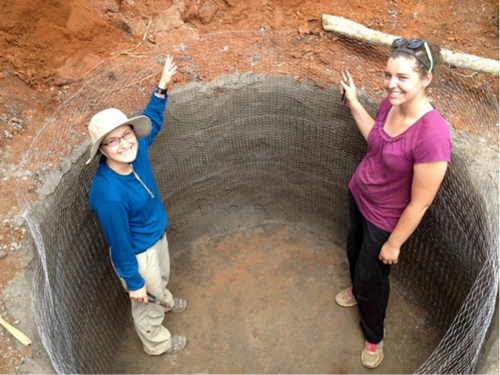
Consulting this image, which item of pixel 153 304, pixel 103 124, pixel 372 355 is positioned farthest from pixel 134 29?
pixel 372 355

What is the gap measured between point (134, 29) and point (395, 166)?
2.23 metres

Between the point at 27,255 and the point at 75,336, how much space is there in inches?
23.0

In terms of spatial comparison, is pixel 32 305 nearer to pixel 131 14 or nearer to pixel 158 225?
pixel 158 225

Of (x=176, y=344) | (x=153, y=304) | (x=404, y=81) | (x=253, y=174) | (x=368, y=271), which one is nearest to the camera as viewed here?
(x=404, y=81)

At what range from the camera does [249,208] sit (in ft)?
14.0

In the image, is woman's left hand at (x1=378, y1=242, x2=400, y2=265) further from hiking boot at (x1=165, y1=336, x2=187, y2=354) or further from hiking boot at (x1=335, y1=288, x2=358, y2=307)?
hiking boot at (x1=165, y1=336, x2=187, y2=354)

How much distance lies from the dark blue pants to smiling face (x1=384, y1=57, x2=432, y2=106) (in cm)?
76

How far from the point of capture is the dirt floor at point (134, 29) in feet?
10.8

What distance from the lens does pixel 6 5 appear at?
3275 millimetres

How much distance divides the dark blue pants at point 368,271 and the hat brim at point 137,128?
3.95 feet

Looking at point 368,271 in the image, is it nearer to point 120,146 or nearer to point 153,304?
point 153,304

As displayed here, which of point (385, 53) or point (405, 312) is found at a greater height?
point (385, 53)

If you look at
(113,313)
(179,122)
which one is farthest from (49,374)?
(179,122)

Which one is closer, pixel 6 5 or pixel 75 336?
pixel 75 336
